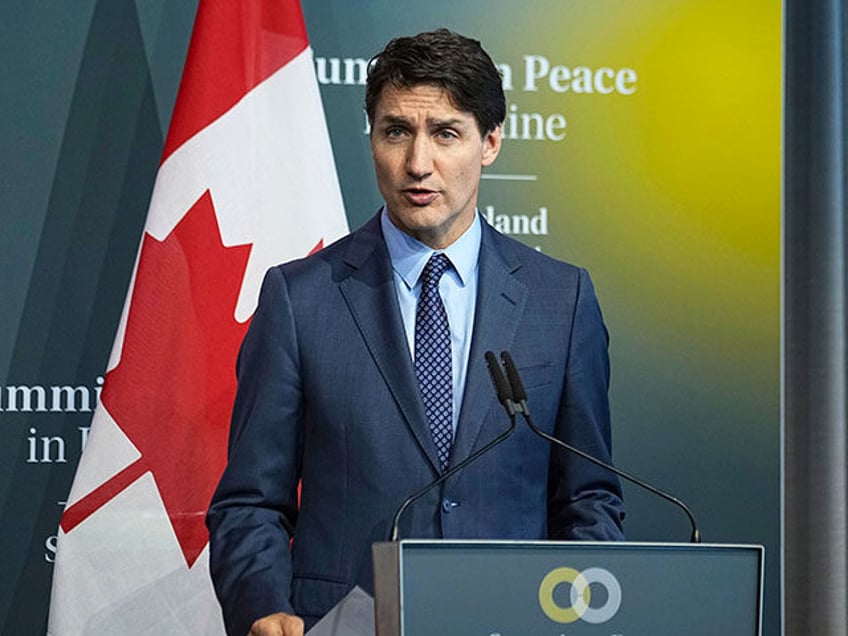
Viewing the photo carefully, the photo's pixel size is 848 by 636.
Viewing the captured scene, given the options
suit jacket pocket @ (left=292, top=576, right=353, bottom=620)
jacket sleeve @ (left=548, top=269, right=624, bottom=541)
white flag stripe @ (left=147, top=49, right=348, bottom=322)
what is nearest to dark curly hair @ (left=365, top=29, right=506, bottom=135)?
jacket sleeve @ (left=548, top=269, right=624, bottom=541)

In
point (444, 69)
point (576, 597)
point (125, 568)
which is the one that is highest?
point (444, 69)

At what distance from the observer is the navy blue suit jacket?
2203mm

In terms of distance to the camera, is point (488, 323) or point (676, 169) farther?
point (676, 169)

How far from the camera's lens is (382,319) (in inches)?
91.0

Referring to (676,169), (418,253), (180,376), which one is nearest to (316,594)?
(418,253)

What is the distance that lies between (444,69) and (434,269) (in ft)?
1.15

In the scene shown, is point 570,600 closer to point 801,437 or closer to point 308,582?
point 308,582

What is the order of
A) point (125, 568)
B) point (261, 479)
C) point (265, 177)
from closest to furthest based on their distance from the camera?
point (261, 479), point (125, 568), point (265, 177)

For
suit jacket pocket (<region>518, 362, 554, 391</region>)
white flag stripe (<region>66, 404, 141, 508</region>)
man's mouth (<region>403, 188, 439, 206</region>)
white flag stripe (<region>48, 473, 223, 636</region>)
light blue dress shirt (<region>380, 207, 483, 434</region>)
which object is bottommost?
white flag stripe (<region>48, 473, 223, 636</region>)

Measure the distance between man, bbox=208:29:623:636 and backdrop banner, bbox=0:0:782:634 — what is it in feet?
3.40

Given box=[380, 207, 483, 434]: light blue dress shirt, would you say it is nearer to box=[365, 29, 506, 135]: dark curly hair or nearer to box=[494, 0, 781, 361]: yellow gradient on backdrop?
box=[365, 29, 506, 135]: dark curly hair

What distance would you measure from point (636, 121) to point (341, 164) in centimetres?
81

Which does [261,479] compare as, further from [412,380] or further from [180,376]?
[180,376]

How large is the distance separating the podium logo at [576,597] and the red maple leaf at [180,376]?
1.61 metres
